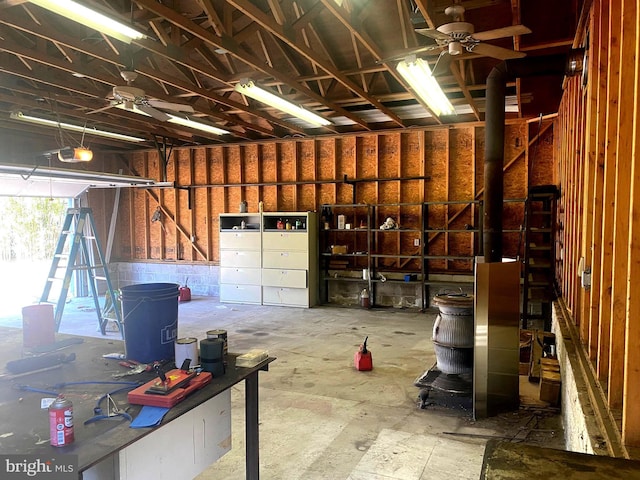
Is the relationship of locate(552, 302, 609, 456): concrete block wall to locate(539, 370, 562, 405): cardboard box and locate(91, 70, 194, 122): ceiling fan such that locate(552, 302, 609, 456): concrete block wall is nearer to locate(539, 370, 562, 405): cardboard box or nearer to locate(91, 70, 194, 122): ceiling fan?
locate(539, 370, 562, 405): cardboard box

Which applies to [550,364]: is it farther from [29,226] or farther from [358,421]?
[29,226]

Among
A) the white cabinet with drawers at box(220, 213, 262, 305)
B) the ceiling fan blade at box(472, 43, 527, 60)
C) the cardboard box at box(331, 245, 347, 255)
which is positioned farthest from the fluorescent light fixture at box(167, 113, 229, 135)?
the ceiling fan blade at box(472, 43, 527, 60)

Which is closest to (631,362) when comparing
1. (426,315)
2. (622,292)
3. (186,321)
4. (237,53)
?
(622,292)

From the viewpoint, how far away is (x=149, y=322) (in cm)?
241

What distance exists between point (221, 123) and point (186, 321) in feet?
13.0

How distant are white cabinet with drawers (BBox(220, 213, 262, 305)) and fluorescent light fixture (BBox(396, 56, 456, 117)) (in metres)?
4.34

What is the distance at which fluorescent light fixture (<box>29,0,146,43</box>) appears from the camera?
3.26 meters

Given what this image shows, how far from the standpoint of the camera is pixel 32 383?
2172 millimetres

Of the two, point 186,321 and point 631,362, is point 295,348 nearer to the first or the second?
point 186,321

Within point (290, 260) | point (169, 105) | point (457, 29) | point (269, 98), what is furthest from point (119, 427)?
point (290, 260)

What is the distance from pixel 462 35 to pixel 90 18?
2995 mm

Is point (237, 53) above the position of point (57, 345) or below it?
above

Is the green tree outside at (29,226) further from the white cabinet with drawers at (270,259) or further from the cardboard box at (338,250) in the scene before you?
the cardboard box at (338,250)

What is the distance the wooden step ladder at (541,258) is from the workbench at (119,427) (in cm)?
501
